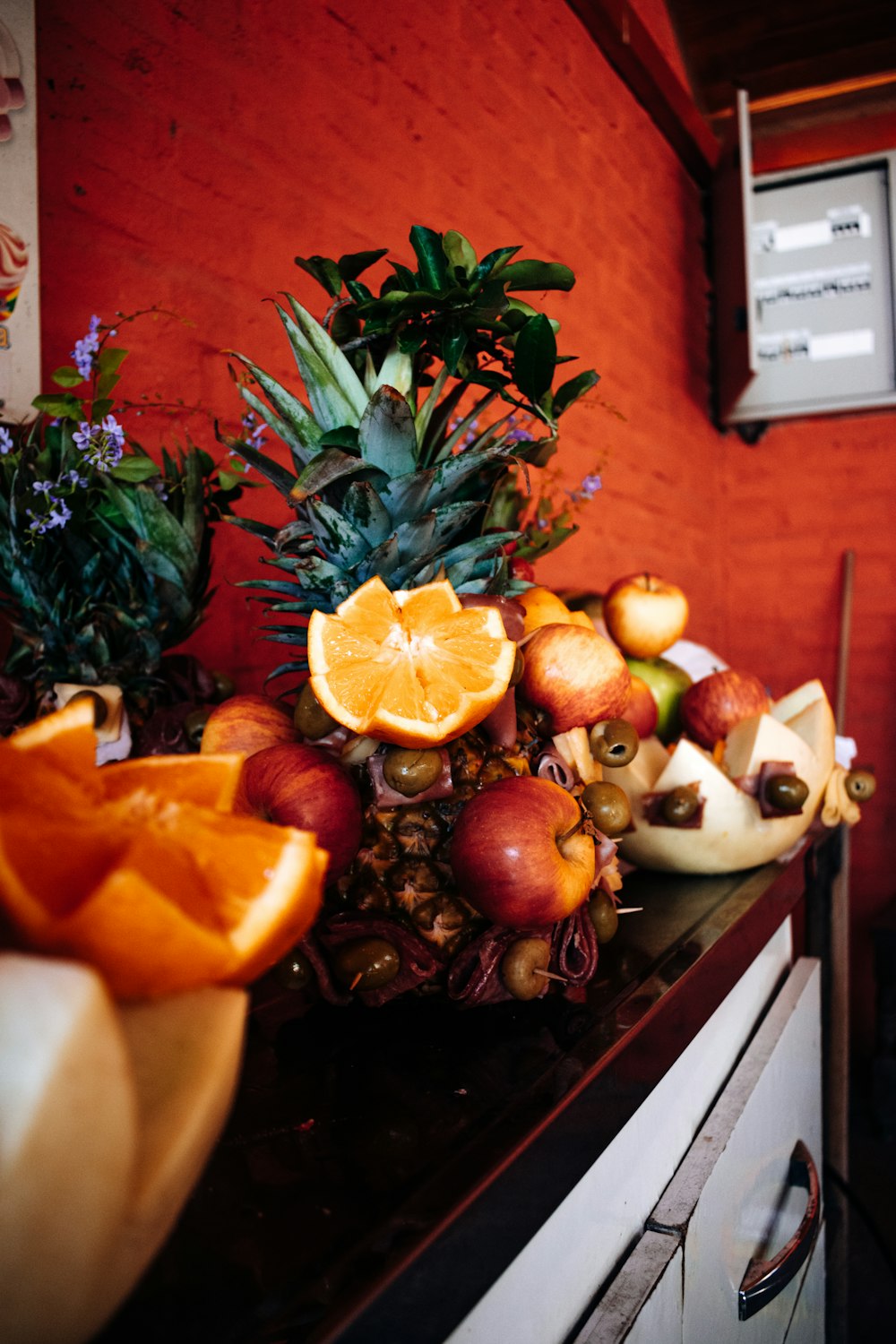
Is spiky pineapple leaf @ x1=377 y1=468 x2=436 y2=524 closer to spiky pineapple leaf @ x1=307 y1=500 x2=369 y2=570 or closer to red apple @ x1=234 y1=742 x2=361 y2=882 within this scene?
spiky pineapple leaf @ x1=307 y1=500 x2=369 y2=570

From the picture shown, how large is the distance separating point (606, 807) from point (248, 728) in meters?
0.33

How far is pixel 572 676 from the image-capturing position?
81 centimetres

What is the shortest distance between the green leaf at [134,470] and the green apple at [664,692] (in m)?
0.80

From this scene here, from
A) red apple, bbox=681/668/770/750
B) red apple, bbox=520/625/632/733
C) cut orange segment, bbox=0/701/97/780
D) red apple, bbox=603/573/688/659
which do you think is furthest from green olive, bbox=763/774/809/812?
cut orange segment, bbox=0/701/97/780

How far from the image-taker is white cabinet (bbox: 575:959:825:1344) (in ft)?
2.11

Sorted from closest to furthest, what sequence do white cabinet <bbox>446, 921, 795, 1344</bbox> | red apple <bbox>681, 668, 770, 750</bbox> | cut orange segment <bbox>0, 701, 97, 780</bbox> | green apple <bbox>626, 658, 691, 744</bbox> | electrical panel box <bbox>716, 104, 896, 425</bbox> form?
cut orange segment <bbox>0, 701, 97, 780</bbox> → white cabinet <bbox>446, 921, 795, 1344</bbox> → red apple <bbox>681, 668, 770, 750</bbox> → green apple <bbox>626, 658, 691, 744</bbox> → electrical panel box <bbox>716, 104, 896, 425</bbox>

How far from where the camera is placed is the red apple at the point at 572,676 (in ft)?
2.67

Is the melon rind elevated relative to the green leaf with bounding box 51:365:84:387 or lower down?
lower down

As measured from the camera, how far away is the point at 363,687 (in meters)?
0.68

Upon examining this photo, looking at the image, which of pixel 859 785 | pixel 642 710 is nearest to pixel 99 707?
pixel 642 710

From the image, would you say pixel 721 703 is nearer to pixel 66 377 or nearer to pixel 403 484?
pixel 403 484

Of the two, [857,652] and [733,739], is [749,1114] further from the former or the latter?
[857,652]

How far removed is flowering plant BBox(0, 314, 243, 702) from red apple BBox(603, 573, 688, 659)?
0.68 m

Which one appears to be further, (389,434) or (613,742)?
(613,742)
